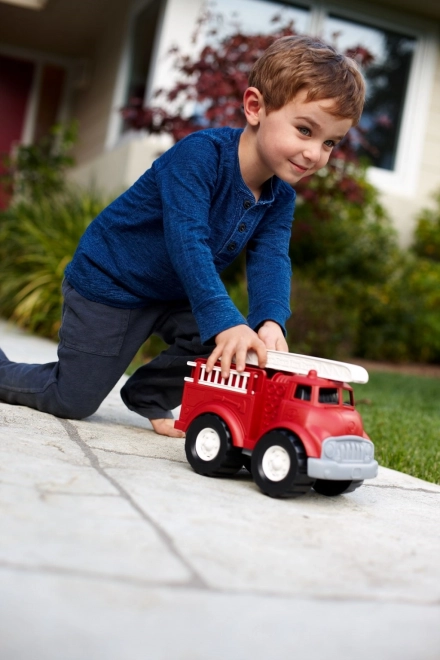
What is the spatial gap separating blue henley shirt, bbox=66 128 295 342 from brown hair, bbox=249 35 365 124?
26 cm

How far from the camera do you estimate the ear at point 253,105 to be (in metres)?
2.64

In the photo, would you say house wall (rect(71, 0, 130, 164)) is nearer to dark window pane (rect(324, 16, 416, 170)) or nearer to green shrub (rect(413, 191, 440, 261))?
dark window pane (rect(324, 16, 416, 170))

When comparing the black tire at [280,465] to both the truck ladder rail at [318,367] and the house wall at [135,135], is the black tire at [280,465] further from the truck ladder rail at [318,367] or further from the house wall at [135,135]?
the house wall at [135,135]

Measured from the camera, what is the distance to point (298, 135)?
8.29ft

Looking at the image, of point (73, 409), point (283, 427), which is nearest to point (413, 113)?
point (73, 409)

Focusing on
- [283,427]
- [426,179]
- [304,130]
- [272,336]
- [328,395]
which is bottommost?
[283,427]

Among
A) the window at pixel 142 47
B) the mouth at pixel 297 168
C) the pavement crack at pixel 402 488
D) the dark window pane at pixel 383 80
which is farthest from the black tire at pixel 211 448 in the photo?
the dark window pane at pixel 383 80

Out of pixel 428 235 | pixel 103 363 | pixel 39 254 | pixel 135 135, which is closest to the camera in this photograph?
pixel 103 363

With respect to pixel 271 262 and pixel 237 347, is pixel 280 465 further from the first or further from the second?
pixel 271 262

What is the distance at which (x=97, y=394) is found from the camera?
10.1 feet

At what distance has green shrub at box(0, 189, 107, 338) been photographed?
22.0ft

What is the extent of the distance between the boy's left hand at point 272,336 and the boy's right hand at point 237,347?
35cm

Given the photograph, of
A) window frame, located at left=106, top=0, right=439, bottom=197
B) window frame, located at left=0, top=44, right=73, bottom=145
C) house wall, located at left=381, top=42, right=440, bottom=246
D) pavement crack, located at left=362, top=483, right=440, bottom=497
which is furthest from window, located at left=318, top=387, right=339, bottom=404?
window frame, located at left=0, top=44, right=73, bottom=145

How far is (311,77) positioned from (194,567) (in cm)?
158
